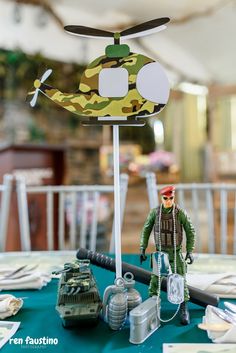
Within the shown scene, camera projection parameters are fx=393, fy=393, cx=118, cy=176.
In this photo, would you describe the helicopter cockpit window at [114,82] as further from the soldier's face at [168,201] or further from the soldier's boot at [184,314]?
the soldier's boot at [184,314]

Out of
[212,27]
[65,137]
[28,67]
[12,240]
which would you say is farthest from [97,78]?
[212,27]

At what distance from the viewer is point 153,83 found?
Result: 0.71 metres

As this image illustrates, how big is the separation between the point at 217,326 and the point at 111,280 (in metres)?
0.34

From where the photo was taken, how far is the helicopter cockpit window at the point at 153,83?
2.30 feet

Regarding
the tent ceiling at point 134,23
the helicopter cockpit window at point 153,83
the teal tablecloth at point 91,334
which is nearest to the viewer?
the teal tablecloth at point 91,334

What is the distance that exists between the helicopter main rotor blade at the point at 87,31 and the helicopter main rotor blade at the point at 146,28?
3 centimetres

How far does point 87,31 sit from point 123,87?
0.13 meters

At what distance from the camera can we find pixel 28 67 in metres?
5.20

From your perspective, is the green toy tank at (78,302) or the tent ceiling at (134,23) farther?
the tent ceiling at (134,23)

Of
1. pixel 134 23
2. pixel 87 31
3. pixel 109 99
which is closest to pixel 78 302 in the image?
pixel 109 99

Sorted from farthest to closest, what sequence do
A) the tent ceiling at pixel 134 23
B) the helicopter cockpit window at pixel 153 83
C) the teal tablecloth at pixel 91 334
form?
the tent ceiling at pixel 134 23
the helicopter cockpit window at pixel 153 83
the teal tablecloth at pixel 91 334

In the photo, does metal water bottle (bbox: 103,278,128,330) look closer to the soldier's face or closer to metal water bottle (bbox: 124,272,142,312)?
metal water bottle (bbox: 124,272,142,312)

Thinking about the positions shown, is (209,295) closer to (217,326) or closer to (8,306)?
(217,326)

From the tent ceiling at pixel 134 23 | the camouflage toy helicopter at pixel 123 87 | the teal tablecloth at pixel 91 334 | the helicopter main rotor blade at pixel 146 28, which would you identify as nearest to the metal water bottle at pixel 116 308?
the teal tablecloth at pixel 91 334
